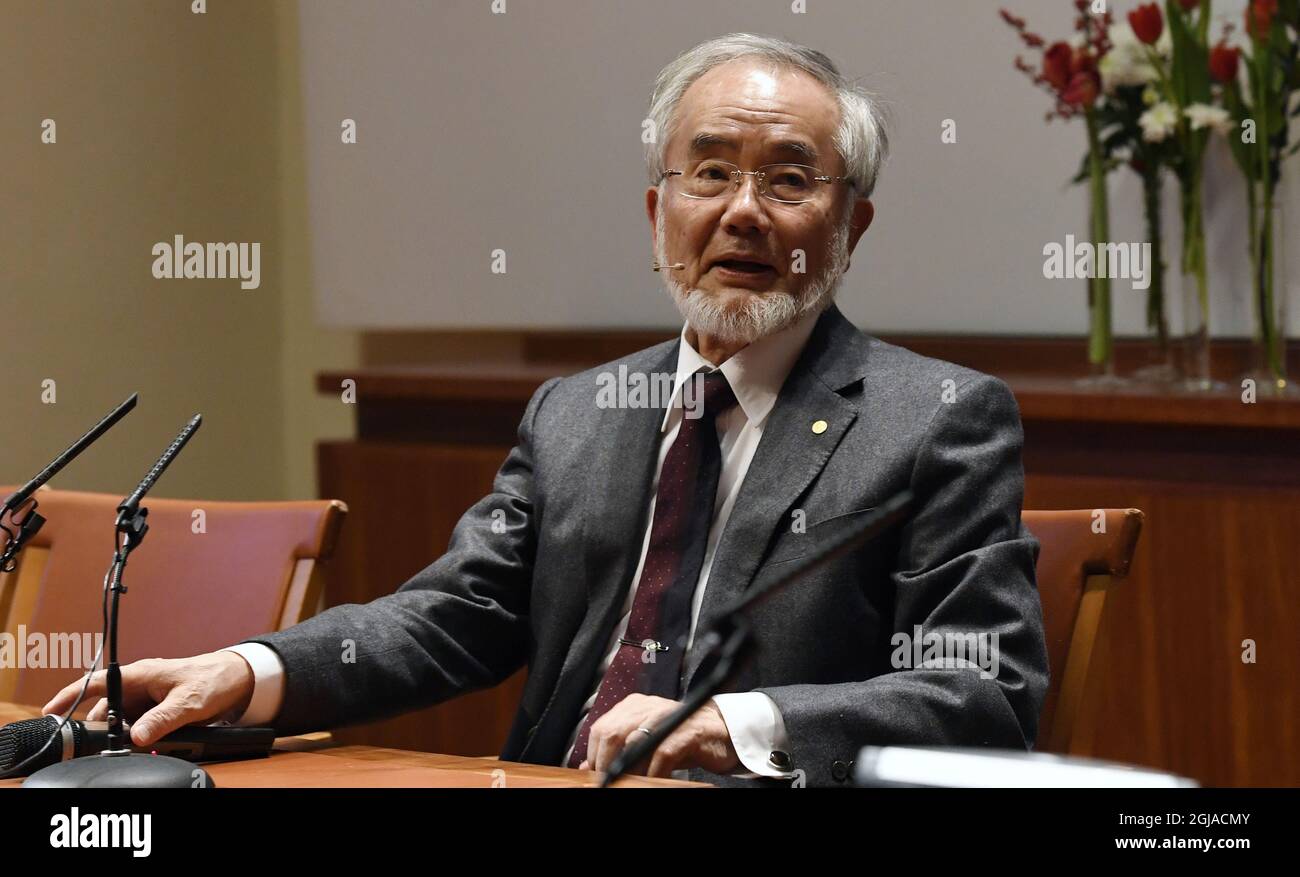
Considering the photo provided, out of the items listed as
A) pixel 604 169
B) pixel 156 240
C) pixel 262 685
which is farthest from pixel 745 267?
pixel 156 240

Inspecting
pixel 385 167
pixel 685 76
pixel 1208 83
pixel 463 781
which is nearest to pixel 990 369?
pixel 1208 83

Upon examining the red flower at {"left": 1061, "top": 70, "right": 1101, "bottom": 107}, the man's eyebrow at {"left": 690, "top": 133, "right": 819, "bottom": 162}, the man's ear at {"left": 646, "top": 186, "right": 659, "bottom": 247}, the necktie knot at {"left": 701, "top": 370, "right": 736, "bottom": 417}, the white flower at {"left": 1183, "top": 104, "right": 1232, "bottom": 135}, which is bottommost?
the necktie knot at {"left": 701, "top": 370, "right": 736, "bottom": 417}

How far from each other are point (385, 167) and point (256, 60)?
61 centimetres

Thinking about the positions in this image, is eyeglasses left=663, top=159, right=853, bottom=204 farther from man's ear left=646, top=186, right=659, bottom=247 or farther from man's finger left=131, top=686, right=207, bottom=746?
man's finger left=131, top=686, right=207, bottom=746

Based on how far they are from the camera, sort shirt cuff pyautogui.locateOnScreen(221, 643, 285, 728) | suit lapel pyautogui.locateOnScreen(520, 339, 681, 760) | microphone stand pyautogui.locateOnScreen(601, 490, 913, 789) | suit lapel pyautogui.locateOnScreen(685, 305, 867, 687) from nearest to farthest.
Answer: microphone stand pyautogui.locateOnScreen(601, 490, 913, 789), shirt cuff pyautogui.locateOnScreen(221, 643, 285, 728), suit lapel pyautogui.locateOnScreen(685, 305, 867, 687), suit lapel pyautogui.locateOnScreen(520, 339, 681, 760)

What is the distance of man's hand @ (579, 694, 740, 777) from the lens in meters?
1.43

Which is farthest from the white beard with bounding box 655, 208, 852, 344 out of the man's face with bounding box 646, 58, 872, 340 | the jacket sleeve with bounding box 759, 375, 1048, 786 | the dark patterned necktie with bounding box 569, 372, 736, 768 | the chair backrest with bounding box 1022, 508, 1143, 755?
the chair backrest with bounding box 1022, 508, 1143, 755

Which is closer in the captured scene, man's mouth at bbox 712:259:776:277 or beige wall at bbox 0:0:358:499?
man's mouth at bbox 712:259:776:277

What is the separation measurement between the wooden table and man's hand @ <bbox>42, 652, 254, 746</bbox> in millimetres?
67

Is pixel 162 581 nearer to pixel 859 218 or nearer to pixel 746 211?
pixel 746 211

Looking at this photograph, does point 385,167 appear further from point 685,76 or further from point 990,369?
point 685,76

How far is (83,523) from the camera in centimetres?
215

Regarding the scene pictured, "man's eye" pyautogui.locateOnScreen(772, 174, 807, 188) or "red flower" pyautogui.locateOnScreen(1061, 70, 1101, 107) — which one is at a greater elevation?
Answer: "red flower" pyautogui.locateOnScreen(1061, 70, 1101, 107)
